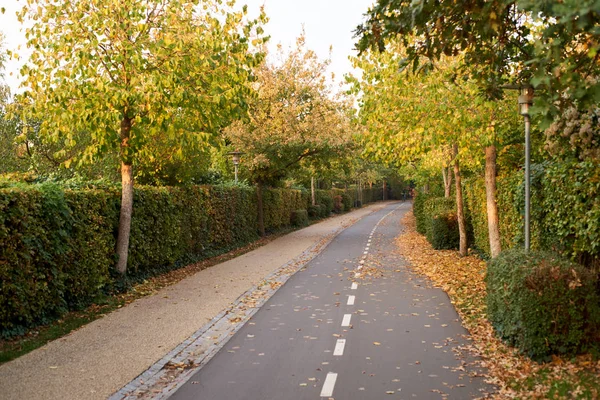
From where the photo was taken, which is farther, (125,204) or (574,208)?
(125,204)

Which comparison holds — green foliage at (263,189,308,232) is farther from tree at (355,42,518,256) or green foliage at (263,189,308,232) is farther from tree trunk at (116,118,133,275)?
tree trunk at (116,118,133,275)

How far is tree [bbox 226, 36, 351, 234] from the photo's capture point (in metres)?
27.5

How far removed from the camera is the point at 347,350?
8148 millimetres

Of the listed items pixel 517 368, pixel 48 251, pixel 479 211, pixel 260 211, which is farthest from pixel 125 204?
pixel 260 211

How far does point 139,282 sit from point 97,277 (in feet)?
8.80

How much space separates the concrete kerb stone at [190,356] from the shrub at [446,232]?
1021 centimetres

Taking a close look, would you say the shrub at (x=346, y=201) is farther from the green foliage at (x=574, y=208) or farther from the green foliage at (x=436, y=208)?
the green foliage at (x=574, y=208)

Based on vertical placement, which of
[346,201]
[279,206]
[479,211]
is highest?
[479,211]

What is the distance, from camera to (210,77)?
1293 centimetres

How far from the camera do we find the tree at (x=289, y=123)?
1084 inches

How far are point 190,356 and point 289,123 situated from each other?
20.8 metres

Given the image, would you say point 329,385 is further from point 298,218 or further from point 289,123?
point 298,218

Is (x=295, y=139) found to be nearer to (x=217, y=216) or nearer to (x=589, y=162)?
(x=217, y=216)

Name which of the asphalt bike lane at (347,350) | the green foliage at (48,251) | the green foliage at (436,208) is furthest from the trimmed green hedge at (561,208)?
the green foliage at (436,208)
